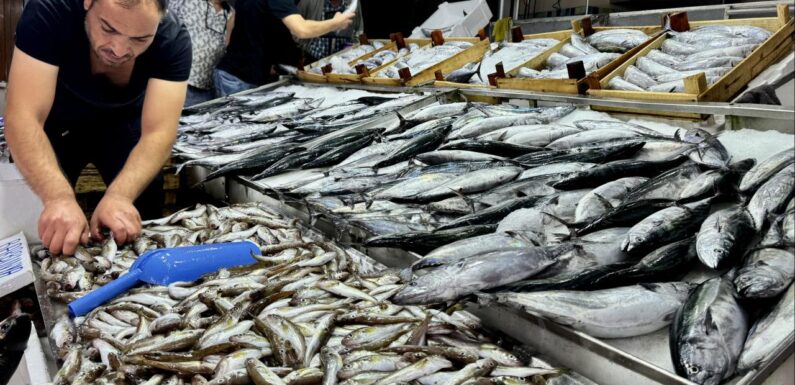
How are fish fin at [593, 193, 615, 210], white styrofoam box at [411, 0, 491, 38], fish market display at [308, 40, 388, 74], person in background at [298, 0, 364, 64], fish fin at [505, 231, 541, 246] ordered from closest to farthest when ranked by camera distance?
fish fin at [505, 231, 541, 246]
fish fin at [593, 193, 615, 210]
fish market display at [308, 40, 388, 74]
person in background at [298, 0, 364, 64]
white styrofoam box at [411, 0, 491, 38]

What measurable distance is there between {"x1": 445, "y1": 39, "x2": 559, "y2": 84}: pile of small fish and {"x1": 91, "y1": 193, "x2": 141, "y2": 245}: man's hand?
275 cm

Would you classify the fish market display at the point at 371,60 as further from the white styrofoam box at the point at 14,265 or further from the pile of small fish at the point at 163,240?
the white styrofoam box at the point at 14,265

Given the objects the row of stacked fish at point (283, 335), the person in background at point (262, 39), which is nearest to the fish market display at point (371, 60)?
the person in background at point (262, 39)

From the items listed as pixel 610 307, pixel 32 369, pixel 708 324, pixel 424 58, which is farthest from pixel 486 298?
pixel 424 58

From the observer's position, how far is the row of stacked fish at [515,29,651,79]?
404 cm

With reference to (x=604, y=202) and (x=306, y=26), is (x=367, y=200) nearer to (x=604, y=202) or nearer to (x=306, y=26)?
(x=604, y=202)

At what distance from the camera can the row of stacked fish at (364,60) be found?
601 cm

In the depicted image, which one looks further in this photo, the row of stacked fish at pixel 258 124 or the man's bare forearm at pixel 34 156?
the row of stacked fish at pixel 258 124

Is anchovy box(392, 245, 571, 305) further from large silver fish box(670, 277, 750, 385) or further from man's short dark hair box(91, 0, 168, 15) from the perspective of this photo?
man's short dark hair box(91, 0, 168, 15)

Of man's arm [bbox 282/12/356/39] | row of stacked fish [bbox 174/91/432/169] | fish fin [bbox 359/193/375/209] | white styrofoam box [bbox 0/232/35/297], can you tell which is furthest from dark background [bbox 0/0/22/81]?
fish fin [bbox 359/193/375/209]

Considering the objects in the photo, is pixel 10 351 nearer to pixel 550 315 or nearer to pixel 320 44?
pixel 550 315

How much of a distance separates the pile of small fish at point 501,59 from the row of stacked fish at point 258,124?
1.66 ft

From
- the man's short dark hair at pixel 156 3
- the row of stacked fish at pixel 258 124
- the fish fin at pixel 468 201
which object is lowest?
the row of stacked fish at pixel 258 124

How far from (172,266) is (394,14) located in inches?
373
